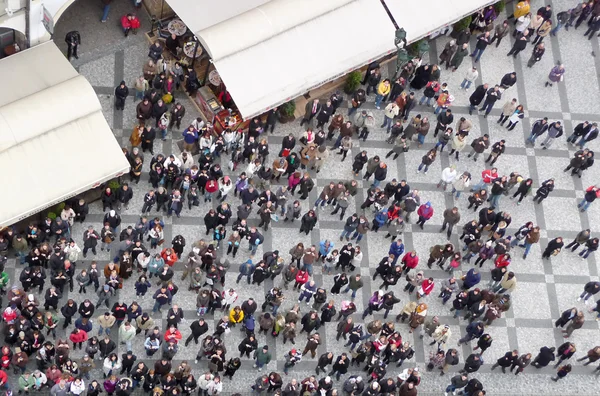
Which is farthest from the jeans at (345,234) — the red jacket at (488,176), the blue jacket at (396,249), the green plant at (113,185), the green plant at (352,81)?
the green plant at (113,185)

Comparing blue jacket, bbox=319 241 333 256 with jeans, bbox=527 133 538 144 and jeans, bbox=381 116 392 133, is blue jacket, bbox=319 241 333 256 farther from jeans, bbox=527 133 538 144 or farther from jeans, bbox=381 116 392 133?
jeans, bbox=527 133 538 144

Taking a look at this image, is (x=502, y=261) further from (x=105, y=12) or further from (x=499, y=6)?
(x=105, y=12)

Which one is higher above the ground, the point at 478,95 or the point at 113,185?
the point at 478,95

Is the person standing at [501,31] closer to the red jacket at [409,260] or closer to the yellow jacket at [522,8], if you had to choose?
the yellow jacket at [522,8]

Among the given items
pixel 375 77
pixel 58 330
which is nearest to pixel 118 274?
pixel 58 330

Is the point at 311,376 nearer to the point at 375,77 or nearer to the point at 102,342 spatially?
Answer: the point at 102,342

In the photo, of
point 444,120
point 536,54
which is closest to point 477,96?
point 444,120
